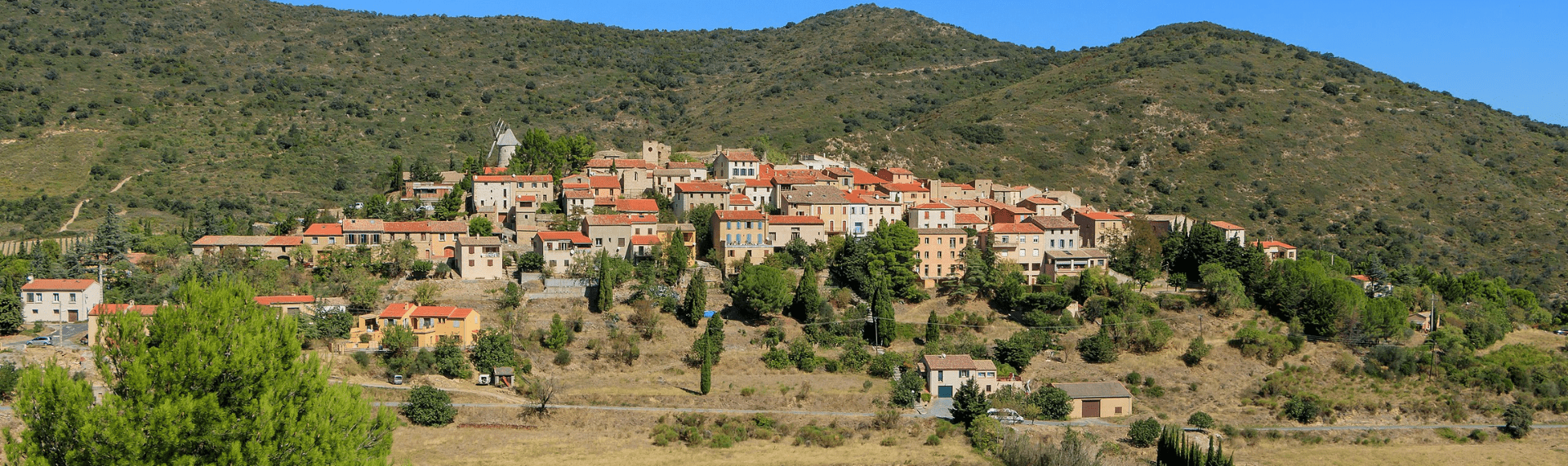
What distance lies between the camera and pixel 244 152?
96750 millimetres

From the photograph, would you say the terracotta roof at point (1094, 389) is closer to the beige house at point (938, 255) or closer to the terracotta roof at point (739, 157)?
the beige house at point (938, 255)

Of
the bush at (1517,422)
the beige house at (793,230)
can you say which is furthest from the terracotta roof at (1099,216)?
the bush at (1517,422)

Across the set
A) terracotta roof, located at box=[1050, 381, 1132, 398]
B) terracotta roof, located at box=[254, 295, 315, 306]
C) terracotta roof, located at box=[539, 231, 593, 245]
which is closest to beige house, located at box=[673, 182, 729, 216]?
terracotta roof, located at box=[539, 231, 593, 245]

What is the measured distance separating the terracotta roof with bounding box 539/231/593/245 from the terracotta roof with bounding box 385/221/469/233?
4.70m

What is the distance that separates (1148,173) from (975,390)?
206 ft

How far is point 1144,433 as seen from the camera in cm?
4797

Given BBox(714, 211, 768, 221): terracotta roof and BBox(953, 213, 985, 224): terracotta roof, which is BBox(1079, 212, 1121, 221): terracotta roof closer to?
BBox(953, 213, 985, 224): terracotta roof

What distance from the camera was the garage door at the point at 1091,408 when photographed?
51406 millimetres

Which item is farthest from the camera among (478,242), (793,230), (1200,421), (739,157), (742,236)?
(739,157)

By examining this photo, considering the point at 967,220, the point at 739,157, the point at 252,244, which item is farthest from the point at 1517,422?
the point at 252,244

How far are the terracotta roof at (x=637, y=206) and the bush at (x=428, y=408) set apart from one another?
19207 millimetres

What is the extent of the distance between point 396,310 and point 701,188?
66.0ft

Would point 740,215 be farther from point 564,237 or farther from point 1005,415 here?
point 1005,415

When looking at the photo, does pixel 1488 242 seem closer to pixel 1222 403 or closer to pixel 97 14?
pixel 1222 403
